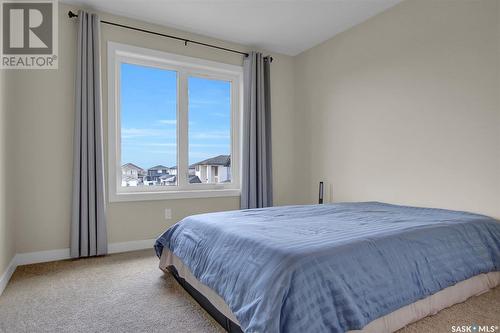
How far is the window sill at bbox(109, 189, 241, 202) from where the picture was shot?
127 inches

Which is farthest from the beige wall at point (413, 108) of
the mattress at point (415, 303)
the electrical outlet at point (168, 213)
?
the electrical outlet at point (168, 213)

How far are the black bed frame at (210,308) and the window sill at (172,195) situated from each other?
120 centimetres

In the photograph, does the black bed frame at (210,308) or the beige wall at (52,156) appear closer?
the black bed frame at (210,308)

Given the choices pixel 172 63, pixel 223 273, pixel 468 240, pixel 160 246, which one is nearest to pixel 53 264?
pixel 160 246

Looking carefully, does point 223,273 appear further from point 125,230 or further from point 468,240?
point 125,230

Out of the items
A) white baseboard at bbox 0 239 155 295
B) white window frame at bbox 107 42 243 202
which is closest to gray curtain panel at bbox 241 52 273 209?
white window frame at bbox 107 42 243 202

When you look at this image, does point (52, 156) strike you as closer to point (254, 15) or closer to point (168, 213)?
point (168, 213)

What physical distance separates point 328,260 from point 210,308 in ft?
2.85

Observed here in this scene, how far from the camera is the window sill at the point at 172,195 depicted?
127 inches

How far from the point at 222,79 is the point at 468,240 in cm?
317

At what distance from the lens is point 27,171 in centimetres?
283

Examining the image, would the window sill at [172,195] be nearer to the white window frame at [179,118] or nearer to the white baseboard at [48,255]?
the white window frame at [179,118]

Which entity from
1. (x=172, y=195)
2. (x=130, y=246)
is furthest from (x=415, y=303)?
(x=130, y=246)

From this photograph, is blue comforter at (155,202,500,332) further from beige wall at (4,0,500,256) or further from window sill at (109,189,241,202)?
window sill at (109,189,241,202)
